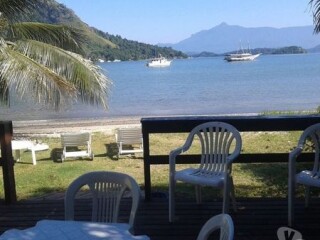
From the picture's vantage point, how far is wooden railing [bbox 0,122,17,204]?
5.05m

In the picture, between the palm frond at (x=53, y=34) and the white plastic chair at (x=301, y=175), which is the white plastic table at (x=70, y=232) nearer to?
the white plastic chair at (x=301, y=175)

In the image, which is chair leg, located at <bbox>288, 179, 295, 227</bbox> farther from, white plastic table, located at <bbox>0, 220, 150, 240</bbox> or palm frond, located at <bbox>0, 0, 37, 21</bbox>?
palm frond, located at <bbox>0, 0, 37, 21</bbox>

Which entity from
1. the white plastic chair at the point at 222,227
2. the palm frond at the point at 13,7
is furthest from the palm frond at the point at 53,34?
the white plastic chair at the point at 222,227

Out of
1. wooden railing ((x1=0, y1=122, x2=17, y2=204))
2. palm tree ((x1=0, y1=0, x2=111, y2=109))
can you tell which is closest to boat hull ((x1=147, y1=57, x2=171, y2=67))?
palm tree ((x1=0, y1=0, x2=111, y2=109))

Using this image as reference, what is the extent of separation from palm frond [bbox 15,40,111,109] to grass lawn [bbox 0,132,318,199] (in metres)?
1.54

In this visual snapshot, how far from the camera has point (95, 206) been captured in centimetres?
302

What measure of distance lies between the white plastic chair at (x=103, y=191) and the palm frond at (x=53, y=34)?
277 inches

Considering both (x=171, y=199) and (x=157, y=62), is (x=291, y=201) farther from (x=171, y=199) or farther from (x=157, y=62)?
(x=157, y=62)

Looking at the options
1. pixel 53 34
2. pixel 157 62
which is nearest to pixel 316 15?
pixel 53 34

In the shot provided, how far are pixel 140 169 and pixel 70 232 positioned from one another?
265 inches

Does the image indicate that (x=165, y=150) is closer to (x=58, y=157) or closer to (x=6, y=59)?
(x=58, y=157)

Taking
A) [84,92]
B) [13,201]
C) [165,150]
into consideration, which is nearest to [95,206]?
[13,201]

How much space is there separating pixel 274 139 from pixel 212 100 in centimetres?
2234

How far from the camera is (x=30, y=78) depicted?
7.33 metres
